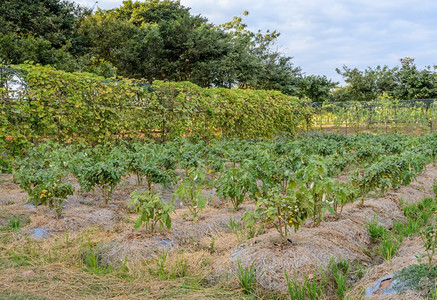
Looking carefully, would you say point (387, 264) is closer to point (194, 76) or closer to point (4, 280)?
point (4, 280)

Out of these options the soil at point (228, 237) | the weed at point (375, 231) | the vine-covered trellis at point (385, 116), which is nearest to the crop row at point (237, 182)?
the soil at point (228, 237)

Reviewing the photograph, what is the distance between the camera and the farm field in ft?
9.64

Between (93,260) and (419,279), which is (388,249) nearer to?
(419,279)

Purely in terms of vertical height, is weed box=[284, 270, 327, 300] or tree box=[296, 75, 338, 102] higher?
tree box=[296, 75, 338, 102]

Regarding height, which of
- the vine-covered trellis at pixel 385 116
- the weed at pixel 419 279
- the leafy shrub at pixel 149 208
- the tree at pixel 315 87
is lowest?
the weed at pixel 419 279

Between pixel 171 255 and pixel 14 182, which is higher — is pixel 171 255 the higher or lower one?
the lower one

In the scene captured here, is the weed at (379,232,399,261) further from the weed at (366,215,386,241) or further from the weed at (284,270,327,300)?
the weed at (284,270,327,300)

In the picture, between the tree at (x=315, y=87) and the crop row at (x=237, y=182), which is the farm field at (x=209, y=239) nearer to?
the crop row at (x=237, y=182)

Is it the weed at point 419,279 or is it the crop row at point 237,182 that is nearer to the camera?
the weed at point 419,279

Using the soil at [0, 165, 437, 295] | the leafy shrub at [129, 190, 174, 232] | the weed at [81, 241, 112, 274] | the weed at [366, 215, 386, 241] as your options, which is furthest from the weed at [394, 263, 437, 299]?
the weed at [81, 241, 112, 274]

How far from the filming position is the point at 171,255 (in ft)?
11.4

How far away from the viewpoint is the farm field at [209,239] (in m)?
2.94

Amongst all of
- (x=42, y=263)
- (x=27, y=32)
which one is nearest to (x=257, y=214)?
(x=42, y=263)

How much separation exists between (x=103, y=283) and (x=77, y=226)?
1.32 meters
